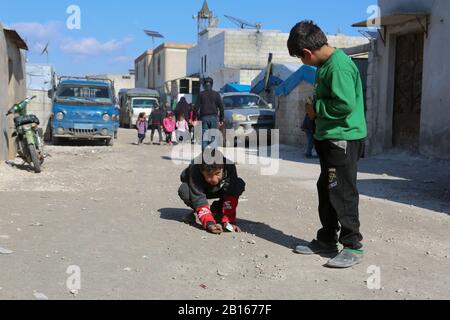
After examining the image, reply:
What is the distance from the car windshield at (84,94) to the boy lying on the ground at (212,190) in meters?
12.0

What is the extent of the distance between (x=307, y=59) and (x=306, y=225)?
82.5 inches

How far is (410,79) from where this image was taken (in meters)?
13.1

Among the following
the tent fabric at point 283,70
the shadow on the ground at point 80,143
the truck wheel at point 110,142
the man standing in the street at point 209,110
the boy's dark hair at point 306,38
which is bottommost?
the shadow on the ground at point 80,143

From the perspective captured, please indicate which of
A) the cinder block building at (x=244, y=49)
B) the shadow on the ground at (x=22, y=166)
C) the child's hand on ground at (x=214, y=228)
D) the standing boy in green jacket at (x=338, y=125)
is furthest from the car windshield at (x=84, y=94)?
the cinder block building at (x=244, y=49)

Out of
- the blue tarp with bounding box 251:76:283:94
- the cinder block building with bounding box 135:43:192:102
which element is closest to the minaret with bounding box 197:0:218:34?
the cinder block building with bounding box 135:43:192:102

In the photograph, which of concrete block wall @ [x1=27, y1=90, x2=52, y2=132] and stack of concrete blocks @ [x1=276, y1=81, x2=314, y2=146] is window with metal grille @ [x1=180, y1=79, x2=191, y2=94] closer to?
concrete block wall @ [x1=27, y1=90, x2=52, y2=132]

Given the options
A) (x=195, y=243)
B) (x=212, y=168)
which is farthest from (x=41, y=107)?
(x=195, y=243)

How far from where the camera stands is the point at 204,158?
5.32 m

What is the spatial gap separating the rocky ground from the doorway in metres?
3.69

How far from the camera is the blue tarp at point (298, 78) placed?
16.4m

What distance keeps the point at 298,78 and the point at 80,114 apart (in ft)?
22.2

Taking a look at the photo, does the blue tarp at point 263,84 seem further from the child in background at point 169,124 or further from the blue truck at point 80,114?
the blue truck at point 80,114

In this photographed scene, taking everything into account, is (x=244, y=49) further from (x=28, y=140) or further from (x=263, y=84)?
(x=28, y=140)
